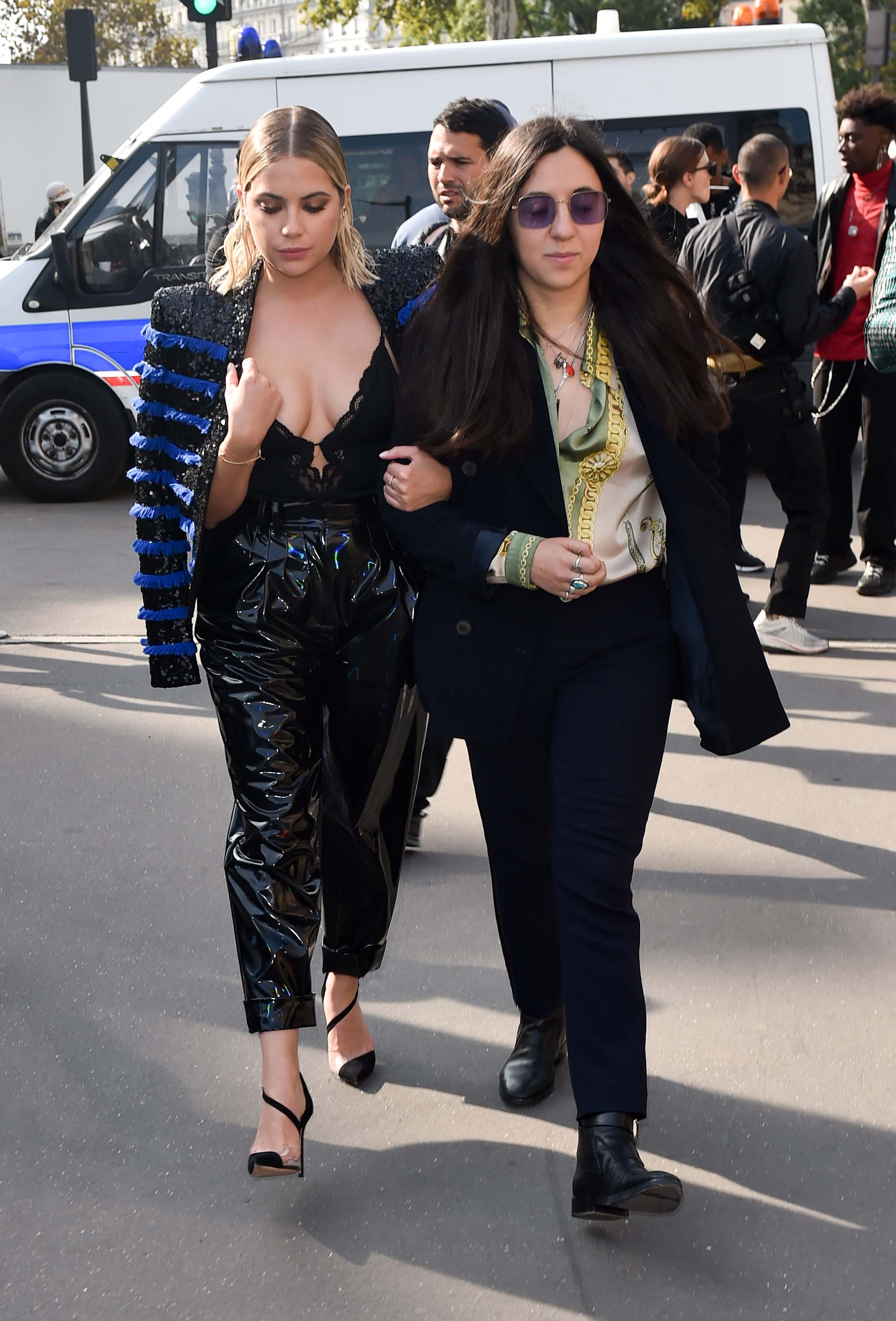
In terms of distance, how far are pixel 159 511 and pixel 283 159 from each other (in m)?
0.71

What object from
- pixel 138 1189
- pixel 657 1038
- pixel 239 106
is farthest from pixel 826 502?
pixel 239 106

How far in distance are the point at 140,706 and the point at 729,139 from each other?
632 cm

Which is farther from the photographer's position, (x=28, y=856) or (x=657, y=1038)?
(x=28, y=856)

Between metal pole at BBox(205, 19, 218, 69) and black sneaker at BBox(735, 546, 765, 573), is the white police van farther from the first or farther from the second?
black sneaker at BBox(735, 546, 765, 573)

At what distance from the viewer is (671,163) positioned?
659cm

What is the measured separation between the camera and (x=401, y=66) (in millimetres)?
9922

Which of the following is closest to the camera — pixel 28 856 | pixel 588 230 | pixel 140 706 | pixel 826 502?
pixel 588 230

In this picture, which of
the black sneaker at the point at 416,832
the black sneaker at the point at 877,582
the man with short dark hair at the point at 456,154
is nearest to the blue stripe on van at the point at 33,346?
the black sneaker at the point at 877,582

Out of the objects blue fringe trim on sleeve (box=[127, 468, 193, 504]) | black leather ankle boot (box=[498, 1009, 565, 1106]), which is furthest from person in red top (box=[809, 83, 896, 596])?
blue fringe trim on sleeve (box=[127, 468, 193, 504])

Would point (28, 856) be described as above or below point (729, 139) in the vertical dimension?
below

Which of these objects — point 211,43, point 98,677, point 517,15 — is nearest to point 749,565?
point 98,677

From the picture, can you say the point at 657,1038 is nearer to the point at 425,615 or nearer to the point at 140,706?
the point at 425,615

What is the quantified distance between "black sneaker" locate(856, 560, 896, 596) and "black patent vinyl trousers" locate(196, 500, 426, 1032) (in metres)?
4.76

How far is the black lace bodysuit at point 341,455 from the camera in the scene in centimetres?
279
